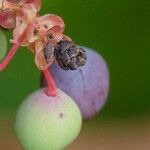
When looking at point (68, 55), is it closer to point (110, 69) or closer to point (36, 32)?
point (36, 32)

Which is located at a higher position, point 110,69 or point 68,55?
point 68,55

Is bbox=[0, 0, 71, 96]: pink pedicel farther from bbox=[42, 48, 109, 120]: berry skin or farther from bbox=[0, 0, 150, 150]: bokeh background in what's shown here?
bbox=[0, 0, 150, 150]: bokeh background

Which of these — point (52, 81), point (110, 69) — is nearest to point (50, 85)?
point (52, 81)

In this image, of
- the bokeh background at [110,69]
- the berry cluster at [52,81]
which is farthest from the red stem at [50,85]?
the bokeh background at [110,69]

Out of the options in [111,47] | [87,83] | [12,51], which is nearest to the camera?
[12,51]

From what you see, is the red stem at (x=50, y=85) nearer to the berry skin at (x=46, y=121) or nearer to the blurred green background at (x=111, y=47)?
the berry skin at (x=46, y=121)
